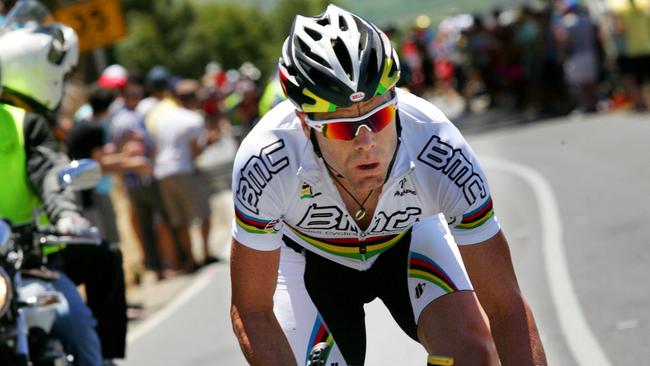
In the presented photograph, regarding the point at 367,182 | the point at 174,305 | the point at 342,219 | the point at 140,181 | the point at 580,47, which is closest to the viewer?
the point at 367,182

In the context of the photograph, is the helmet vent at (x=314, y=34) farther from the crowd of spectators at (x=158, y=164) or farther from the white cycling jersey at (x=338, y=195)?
the crowd of spectators at (x=158, y=164)

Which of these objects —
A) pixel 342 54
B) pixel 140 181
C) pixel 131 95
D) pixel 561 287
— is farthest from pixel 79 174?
pixel 140 181

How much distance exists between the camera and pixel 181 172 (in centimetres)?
1495

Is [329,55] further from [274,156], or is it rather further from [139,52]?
[139,52]

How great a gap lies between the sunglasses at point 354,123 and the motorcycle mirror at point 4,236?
183cm

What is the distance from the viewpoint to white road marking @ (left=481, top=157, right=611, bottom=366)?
8211mm

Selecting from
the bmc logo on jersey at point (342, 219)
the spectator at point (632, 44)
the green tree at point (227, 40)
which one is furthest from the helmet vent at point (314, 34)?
the green tree at point (227, 40)

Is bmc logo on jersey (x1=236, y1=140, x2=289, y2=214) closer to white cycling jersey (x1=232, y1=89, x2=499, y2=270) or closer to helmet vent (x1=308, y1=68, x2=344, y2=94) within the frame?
white cycling jersey (x1=232, y1=89, x2=499, y2=270)

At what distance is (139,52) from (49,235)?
3100 inches

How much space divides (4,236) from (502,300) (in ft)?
7.69

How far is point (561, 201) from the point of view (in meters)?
15.3

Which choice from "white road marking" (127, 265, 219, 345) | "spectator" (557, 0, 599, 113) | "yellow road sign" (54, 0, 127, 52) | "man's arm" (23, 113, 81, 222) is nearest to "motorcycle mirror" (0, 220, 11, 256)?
"man's arm" (23, 113, 81, 222)

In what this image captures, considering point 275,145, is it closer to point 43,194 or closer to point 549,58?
point 43,194

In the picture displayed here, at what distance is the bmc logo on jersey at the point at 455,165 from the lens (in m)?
4.62
